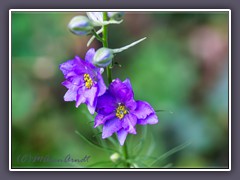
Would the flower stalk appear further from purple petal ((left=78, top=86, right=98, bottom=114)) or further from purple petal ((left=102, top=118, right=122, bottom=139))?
purple petal ((left=102, top=118, right=122, bottom=139))

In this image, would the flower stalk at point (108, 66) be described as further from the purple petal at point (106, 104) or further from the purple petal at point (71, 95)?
the purple petal at point (71, 95)

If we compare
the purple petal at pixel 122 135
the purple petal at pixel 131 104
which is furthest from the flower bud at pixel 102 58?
the purple petal at pixel 122 135

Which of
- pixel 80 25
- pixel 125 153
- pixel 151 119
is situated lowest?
pixel 125 153

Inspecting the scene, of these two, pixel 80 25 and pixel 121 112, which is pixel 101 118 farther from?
pixel 80 25

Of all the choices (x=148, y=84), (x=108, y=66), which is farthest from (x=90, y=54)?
(x=148, y=84)
